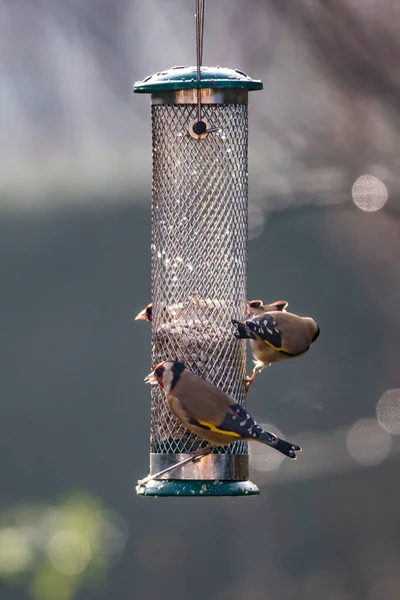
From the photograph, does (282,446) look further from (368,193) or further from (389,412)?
(389,412)

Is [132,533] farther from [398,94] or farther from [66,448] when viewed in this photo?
[398,94]

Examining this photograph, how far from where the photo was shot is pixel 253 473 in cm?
1220

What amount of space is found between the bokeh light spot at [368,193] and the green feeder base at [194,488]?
4184 millimetres

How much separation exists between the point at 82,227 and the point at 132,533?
2346 mm

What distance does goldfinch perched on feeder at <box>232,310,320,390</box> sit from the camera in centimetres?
761

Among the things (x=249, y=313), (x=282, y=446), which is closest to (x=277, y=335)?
(x=249, y=313)

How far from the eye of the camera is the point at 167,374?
7.21 meters

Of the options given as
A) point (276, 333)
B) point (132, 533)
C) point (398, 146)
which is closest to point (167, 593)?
point (132, 533)

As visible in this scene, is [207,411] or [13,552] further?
[13,552]

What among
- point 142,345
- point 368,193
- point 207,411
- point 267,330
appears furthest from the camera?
point 142,345

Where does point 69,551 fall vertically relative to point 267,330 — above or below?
below

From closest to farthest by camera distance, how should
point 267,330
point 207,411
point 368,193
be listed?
point 207,411
point 267,330
point 368,193

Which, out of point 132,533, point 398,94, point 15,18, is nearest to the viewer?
point 398,94

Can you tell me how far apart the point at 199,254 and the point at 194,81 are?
35.0 inches
